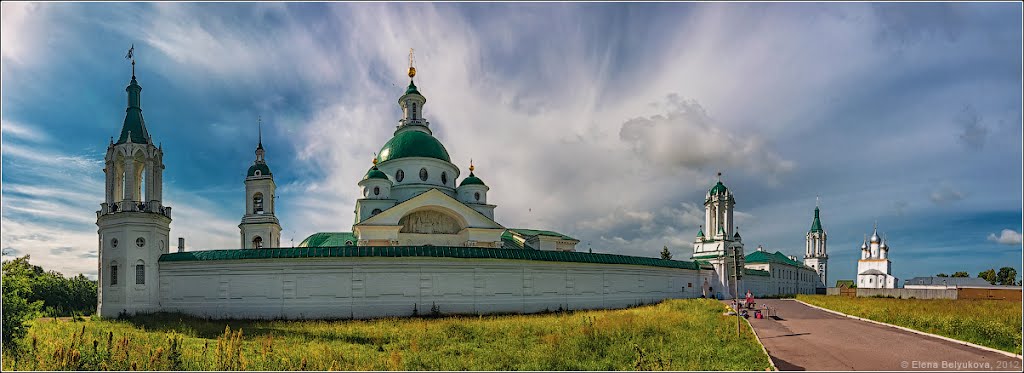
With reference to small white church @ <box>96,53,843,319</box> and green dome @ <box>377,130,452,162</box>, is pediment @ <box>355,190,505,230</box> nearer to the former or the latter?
small white church @ <box>96,53,843,319</box>

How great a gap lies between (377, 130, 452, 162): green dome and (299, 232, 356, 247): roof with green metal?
642 centimetres

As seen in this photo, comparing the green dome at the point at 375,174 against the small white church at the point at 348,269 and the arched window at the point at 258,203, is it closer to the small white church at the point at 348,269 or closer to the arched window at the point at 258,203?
the small white church at the point at 348,269

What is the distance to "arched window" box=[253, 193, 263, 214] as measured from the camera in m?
40.0

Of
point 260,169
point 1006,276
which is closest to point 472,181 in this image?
point 260,169

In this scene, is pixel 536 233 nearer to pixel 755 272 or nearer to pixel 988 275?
pixel 755 272


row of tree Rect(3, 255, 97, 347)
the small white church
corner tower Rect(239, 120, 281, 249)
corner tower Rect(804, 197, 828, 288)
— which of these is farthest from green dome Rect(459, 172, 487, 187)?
corner tower Rect(804, 197, 828, 288)

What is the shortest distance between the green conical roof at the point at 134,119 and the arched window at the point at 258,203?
41.5 ft

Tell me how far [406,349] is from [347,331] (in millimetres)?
4960

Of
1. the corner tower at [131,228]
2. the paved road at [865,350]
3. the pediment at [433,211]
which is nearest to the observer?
→ the paved road at [865,350]

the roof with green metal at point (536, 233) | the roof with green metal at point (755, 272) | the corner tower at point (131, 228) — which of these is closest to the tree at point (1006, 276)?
the roof with green metal at point (755, 272)

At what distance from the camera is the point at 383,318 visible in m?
26.5

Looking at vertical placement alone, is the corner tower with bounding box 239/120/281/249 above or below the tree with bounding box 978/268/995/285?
above

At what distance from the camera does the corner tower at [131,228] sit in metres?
25.4

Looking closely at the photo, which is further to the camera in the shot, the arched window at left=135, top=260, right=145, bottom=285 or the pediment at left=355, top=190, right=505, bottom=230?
the pediment at left=355, top=190, right=505, bottom=230
